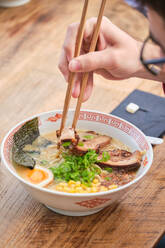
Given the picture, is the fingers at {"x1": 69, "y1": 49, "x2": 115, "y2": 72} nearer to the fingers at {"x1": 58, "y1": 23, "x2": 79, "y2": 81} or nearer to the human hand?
the human hand

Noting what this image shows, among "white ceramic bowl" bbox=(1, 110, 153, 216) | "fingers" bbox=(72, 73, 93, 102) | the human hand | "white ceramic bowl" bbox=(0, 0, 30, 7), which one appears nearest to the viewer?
"white ceramic bowl" bbox=(1, 110, 153, 216)

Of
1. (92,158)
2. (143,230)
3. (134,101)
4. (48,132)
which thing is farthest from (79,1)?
(143,230)

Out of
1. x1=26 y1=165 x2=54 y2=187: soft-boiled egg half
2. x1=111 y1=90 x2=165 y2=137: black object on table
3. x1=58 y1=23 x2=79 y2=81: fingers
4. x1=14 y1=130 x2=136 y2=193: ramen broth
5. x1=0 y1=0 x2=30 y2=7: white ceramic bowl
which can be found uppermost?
x1=58 y1=23 x2=79 y2=81: fingers

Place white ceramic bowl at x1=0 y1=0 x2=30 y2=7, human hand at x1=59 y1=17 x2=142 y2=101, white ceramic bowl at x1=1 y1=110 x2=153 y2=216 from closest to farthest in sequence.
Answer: white ceramic bowl at x1=1 y1=110 x2=153 y2=216
human hand at x1=59 y1=17 x2=142 y2=101
white ceramic bowl at x1=0 y1=0 x2=30 y2=7

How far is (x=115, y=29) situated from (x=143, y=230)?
2.63 ft

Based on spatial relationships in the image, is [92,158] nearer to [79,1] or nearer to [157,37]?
[157,37]

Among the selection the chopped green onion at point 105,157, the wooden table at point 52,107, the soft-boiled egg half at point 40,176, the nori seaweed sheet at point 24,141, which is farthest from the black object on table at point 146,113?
the soft-boiled egg half at point 40,176

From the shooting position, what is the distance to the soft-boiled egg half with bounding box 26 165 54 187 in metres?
1.29

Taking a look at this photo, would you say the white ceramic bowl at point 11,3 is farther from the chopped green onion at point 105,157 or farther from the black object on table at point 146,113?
the chopped green onion at point 105,157

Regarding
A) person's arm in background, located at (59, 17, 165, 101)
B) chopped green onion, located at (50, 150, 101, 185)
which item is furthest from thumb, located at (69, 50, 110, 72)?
chopped green onion, located at (50, 150, 101, 185)

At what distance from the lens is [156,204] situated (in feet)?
4.52

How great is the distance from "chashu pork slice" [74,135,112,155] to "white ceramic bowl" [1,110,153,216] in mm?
56

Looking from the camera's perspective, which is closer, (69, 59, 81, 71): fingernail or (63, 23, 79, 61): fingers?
(69, 59, 81, 71): fingernail

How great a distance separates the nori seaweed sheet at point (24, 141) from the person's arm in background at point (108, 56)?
0.82 ft
